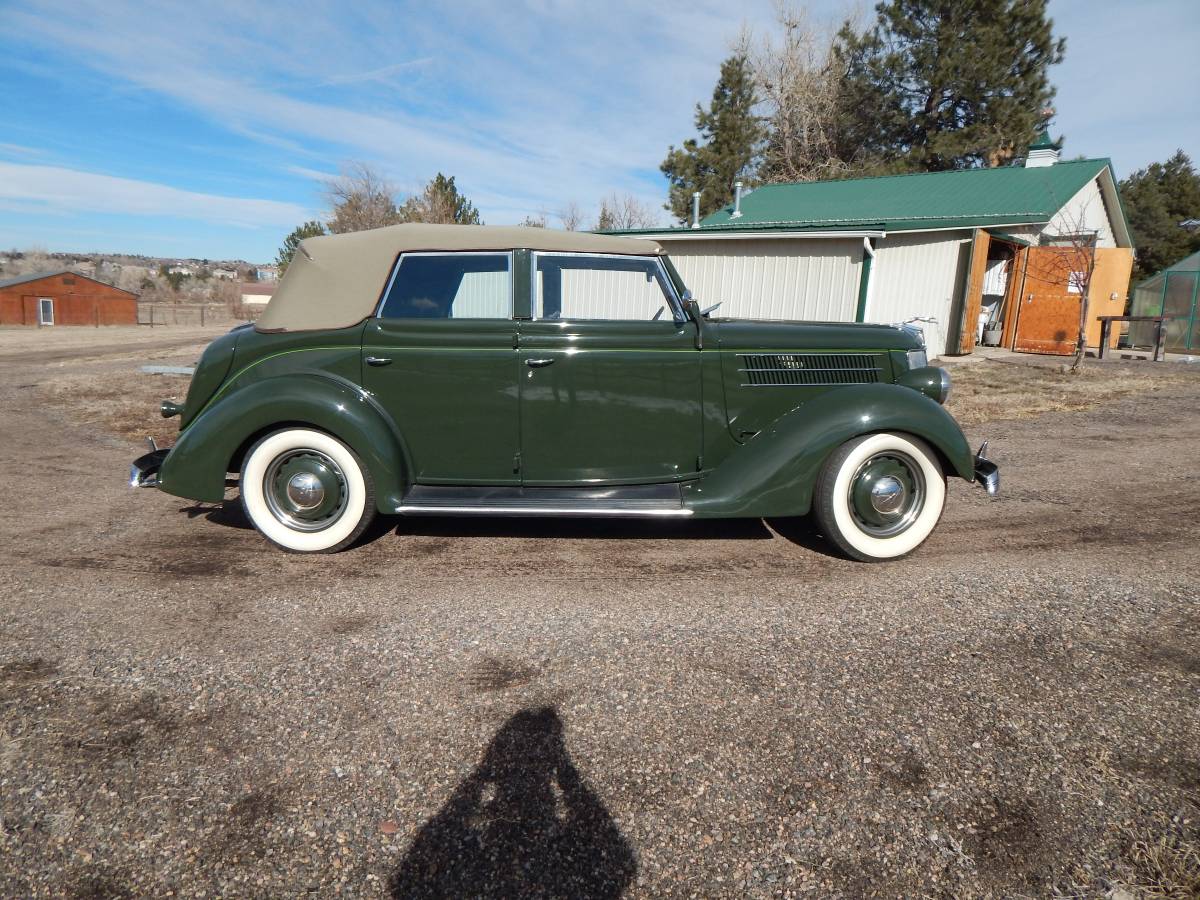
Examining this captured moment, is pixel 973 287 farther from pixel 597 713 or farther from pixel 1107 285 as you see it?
pixel 597 713

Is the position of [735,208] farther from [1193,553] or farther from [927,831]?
[927,831]

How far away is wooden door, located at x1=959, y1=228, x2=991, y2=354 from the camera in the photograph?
1459 cm

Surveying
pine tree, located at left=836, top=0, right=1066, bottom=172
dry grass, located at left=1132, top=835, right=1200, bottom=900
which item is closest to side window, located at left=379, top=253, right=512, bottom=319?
dry grass, located at left=1132, top=835, right=1200, bottom=900

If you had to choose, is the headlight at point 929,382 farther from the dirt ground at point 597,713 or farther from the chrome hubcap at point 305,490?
the chrome hubcap at point 305,490

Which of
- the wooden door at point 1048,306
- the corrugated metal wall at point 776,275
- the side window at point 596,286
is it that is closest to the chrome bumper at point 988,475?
the side window at point 596,286

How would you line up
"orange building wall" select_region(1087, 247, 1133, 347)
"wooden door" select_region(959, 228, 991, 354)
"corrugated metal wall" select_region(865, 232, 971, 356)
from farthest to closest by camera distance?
1. "orange building wall" select_region(1087, 247, 1133, 347)
2. "wooden door" select_region(959, 228, 991, 354)
3. "corrugated metal wall" select_region(865, 232, 971, 356)

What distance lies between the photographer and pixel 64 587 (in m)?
3.55

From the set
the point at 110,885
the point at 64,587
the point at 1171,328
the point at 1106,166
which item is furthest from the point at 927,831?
the point at 1106,166

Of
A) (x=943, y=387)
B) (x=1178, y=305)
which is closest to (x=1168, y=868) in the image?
(x=943, y=387)

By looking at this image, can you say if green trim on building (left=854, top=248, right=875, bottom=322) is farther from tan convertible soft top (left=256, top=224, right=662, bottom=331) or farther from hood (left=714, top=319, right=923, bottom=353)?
tan convertible soft top (left=256, top=224, right=662, bottom=331)

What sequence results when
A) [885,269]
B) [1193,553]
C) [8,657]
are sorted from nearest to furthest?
[8,657] → [1193,553] → [885,269]

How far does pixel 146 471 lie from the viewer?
4.21 metres

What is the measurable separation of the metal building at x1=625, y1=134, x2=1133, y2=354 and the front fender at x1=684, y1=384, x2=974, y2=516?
31.9 feet

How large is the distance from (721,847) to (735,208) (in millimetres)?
20249
